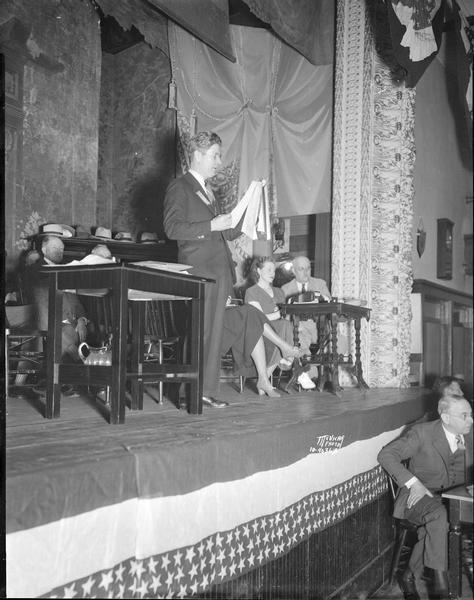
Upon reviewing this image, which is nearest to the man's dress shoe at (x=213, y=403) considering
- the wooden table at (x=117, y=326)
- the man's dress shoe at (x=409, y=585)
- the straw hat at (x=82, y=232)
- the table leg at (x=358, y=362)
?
the wooden table at (x=117, y=326)

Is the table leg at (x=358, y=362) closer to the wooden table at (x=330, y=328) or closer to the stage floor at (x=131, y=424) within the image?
the wooden table at (x=330, y=328)

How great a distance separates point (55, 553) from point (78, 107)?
6.22 meters

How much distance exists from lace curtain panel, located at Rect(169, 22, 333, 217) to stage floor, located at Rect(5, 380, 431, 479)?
2.89 metres

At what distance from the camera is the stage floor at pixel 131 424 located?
6.11 ft

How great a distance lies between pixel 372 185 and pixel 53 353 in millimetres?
3999

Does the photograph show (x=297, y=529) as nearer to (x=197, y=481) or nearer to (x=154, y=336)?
(x=197, y=481)

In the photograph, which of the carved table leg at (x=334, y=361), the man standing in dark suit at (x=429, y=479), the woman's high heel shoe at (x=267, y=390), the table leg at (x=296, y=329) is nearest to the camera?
the man standing in dark suit at (x=429, y=479)

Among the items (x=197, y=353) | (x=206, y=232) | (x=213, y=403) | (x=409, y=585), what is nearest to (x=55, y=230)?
(x=206, y=232)

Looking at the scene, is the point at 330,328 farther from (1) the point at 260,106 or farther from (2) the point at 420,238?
(2) the point at 420,238

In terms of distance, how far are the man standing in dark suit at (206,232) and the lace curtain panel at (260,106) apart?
10.1 feet

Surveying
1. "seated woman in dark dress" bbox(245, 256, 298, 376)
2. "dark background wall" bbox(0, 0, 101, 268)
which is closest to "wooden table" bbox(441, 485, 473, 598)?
"seated woman in dark dress" bbox(245, 256, 298, 376)

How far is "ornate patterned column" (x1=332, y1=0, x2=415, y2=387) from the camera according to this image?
5766mm

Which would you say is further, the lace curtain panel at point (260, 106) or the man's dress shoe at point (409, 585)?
the lace curtain panel at point (260, 106)

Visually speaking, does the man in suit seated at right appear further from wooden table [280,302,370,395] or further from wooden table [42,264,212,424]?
wooden table [42,264,212,424]
